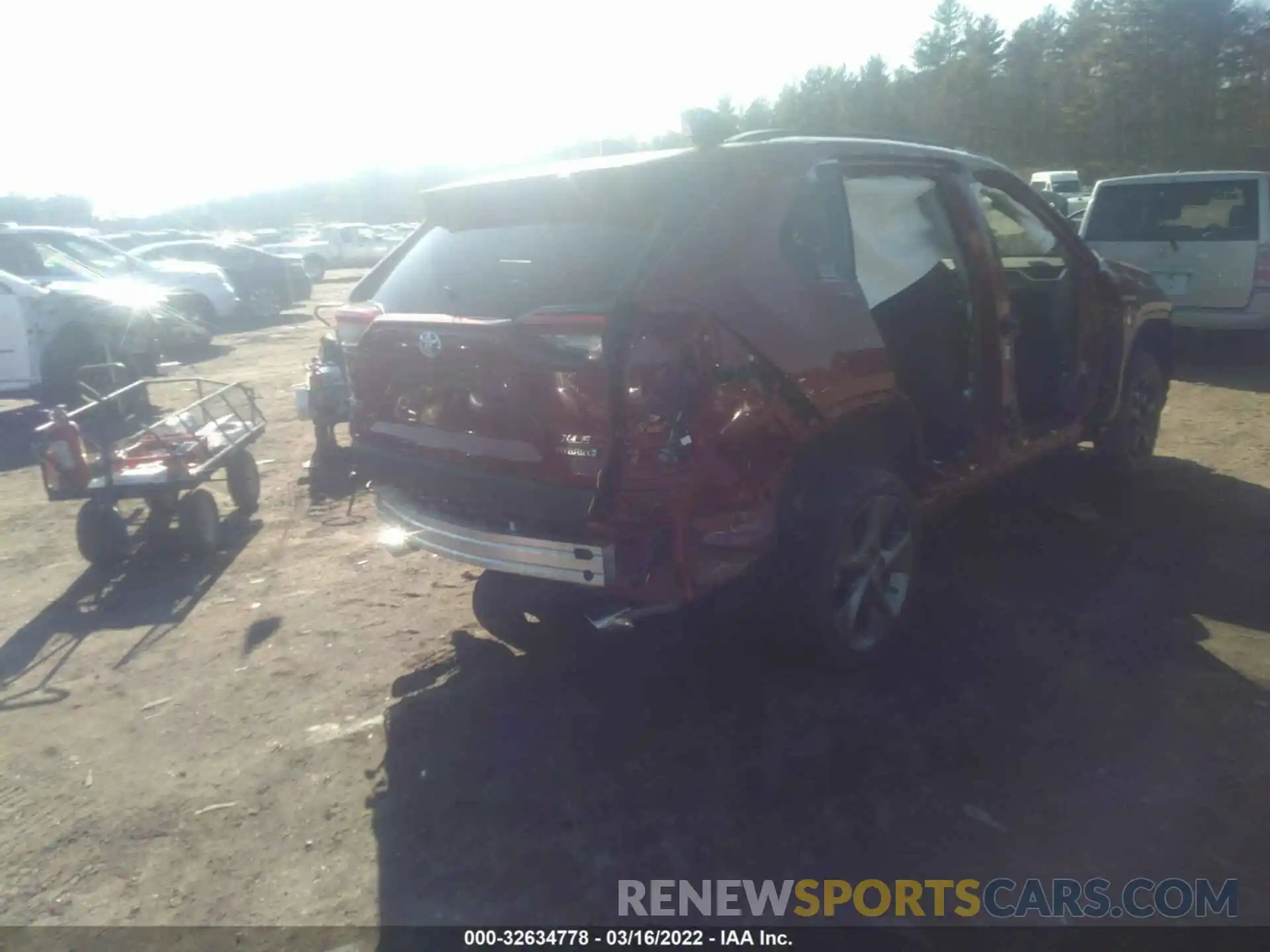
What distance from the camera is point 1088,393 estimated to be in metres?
5.55

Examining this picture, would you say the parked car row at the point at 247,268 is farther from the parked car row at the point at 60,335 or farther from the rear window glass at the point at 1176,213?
the rear window glass at the point at 1176,213

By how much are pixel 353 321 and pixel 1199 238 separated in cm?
853

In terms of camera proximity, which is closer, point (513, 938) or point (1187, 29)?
point (513, 938)

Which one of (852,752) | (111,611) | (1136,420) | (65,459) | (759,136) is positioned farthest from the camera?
(1136,420)

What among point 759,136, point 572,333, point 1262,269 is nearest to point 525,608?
point 572,333

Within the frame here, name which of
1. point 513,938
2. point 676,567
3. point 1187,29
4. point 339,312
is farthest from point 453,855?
point 1187,29

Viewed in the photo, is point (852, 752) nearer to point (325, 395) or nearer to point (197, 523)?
point (197, 523)

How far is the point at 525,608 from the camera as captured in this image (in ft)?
12.7

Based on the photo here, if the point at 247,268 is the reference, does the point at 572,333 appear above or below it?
above

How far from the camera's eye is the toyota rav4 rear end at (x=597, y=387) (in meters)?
3.17

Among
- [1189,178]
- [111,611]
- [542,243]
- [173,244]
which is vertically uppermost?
[542,243]

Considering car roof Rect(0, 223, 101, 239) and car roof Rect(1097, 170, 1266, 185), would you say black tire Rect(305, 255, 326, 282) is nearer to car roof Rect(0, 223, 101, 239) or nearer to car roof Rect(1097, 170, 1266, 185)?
car roof Rect(0, 223, 101, 239)

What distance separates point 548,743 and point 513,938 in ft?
3.07

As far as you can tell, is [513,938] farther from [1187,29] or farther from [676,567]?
[1187,29]
